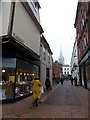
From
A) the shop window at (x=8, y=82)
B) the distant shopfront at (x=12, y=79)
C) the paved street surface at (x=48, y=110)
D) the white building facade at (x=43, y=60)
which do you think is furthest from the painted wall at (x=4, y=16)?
the white building facade at (x=43, y=60)

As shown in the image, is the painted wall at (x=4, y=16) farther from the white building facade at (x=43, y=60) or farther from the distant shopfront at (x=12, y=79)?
the white building facade at (x=43, y=60)

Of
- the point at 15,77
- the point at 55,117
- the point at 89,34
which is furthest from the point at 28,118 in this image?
the point at 89,34

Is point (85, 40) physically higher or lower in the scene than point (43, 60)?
higher

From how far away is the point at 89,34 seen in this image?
2139 cm

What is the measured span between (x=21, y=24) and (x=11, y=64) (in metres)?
3.50

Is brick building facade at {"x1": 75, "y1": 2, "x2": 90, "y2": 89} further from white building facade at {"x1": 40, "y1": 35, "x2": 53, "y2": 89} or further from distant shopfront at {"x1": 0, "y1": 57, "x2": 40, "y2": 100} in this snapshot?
distant shopfront at {"x1": 0, "y1": 57, "x2": 40, "y2": 100}

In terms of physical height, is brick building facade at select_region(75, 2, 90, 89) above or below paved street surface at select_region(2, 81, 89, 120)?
above

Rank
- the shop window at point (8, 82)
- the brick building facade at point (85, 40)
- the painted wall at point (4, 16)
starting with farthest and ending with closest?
1. the brick building facade at point (85, 40)
2. the shop window at point (8, 82)
3. the painted wall at point (4, 16)

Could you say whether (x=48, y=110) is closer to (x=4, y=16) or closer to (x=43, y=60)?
(x=4, y=16)

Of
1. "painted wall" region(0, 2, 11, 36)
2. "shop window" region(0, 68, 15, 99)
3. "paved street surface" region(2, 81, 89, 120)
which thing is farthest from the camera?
"shop window" region(0, 68, 15, 99)

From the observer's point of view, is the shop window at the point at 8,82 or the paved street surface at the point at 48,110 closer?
the paved street surface at the point at 48,110

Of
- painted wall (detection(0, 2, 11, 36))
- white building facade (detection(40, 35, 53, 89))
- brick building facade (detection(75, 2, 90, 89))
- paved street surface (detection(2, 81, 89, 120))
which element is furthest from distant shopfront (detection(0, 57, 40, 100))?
brick building facade (detection(75, 2, 90, 89))

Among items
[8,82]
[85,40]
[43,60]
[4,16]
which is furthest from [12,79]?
[85,40]

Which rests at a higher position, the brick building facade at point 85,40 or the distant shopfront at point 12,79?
the brick building facade at point 85,40
